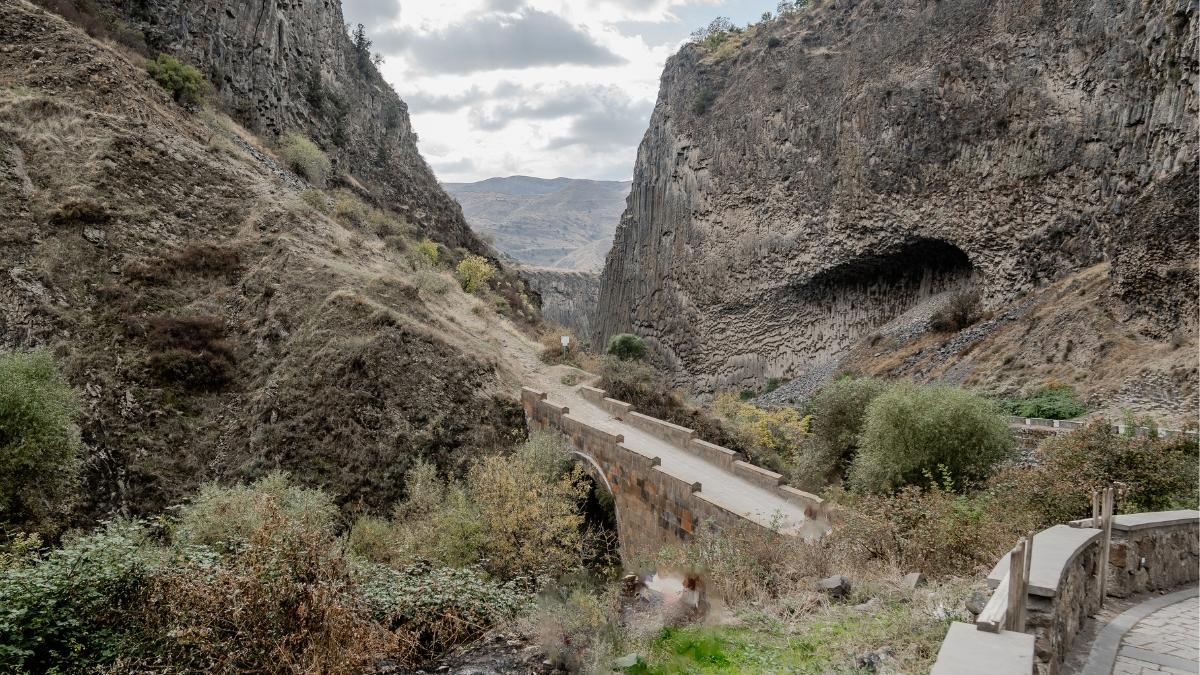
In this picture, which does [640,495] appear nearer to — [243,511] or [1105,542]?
[243,511]

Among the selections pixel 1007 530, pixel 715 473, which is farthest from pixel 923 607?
pixel 715 473

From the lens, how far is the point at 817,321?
161 feet

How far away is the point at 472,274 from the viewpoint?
114 feet

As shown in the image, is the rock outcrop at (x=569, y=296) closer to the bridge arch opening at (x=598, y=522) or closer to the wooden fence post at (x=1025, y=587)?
the bridge arch opening at (x=598, y=522)

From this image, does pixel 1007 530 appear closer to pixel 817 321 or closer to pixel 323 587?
pixel 323 587

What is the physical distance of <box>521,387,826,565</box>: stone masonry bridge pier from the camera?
11.0 metres

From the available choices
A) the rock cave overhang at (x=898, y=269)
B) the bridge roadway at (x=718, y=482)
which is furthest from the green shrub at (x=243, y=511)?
the rock cave overhang at (x=898, y=269)

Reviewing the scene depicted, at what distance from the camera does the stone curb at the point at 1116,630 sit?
4.30 metres

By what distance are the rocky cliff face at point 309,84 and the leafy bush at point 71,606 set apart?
1205 inches

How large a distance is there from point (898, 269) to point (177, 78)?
142 feet

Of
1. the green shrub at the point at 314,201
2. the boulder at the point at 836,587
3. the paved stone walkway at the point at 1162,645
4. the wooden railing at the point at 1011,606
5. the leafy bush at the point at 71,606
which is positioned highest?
the green shrub at the point at 314,201

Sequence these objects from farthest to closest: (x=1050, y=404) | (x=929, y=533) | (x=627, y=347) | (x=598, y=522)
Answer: (x=627, y=347) → (x=1050, y=404) → (x=598, y=522) → (x=929, y=533)

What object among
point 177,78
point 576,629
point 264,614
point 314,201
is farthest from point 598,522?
point 177,78

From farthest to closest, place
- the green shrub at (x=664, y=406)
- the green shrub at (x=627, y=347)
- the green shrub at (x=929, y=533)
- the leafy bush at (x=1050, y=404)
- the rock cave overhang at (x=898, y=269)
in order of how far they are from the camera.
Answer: the green shrub at (x=627, y=347) < the rock cave overhang at (x=898, y=269) < the leafy bush at (x=1050, y=404) < the green shrub at (x=664, y=406) < the green shrub at (x=929, y=533)
